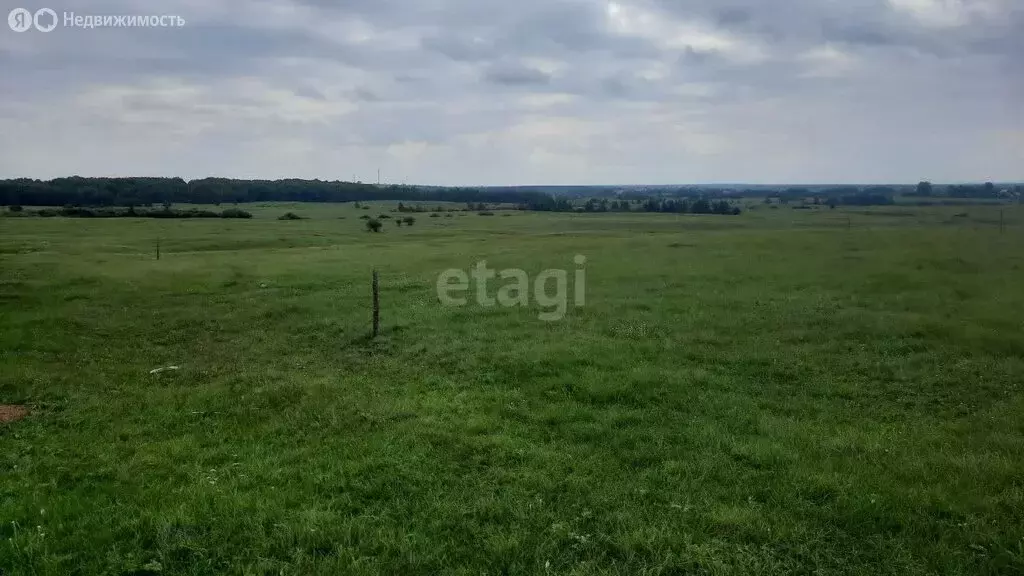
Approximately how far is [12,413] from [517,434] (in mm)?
9561

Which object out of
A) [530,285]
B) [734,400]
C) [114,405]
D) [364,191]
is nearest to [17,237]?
[530,285]

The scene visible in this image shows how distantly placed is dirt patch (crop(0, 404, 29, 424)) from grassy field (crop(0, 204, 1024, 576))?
0.22 m

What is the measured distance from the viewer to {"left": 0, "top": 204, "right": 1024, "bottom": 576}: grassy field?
7.34 meters

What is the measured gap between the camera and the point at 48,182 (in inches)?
4567

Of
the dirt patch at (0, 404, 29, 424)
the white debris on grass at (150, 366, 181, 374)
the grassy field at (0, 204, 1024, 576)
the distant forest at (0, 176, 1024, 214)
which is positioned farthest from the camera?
the distant forest at (0, 176, 1024, 214)

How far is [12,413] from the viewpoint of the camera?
12297 mm

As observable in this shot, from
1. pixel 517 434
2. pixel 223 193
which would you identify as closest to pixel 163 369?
pixel 517 434

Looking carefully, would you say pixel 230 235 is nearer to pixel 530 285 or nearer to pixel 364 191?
pixel 530 285

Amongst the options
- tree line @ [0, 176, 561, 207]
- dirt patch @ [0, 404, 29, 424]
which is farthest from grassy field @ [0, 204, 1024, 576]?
tree line @ [0, 176, 561, 207]

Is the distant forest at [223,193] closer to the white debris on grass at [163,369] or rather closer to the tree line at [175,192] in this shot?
the tree line at [175,192]

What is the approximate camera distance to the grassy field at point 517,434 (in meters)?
7.34

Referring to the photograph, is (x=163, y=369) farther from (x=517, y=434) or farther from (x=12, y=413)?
(x=517, y=434)

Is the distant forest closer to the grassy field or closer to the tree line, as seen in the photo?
the tree line

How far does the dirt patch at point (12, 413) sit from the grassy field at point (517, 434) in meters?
0.22
